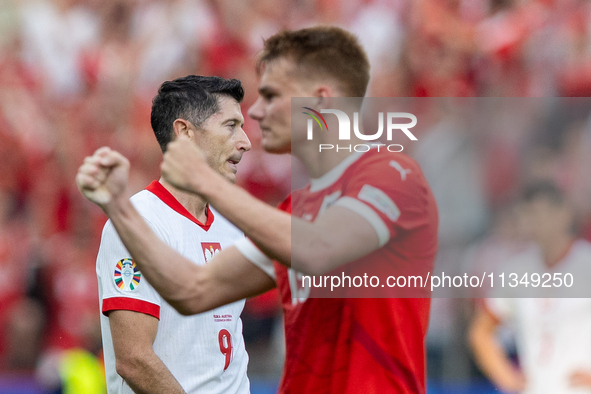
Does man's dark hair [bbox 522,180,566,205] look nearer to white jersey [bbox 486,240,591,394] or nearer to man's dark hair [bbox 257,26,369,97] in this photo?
white jersey [bbox 486,240,591,394]

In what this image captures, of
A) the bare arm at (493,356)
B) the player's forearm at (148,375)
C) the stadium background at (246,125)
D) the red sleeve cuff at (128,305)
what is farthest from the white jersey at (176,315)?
the stadium background at (246,125)

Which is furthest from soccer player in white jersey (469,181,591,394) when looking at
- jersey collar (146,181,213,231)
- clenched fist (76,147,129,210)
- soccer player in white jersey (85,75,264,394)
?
clenched fist (76,147,129,210)

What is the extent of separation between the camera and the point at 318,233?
231 cm

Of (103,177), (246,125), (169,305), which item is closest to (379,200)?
(103,177)

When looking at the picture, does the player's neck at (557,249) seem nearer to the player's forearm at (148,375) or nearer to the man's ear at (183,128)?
the man's ear at (183,128)

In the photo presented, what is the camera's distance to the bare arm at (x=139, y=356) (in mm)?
3078

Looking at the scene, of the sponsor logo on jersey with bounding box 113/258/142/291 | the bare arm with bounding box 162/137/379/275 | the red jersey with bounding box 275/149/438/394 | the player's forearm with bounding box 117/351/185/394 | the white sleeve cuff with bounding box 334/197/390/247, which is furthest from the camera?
the sponsor logo on jersey with bounding box 113/258/142/291

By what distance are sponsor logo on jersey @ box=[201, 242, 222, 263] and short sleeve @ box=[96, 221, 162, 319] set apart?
374 mm

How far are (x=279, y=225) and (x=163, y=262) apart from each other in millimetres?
494

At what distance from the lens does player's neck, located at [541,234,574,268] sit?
199 inches

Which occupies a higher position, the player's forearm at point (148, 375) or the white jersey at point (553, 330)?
the white jersey at point (553, 330)

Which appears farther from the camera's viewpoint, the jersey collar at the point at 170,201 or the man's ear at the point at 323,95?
the jersey collar at the point at 170,201

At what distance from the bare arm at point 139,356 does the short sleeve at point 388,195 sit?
1.18m

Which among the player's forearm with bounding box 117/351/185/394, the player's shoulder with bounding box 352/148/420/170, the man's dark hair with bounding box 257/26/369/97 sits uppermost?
the man's dark hair with bounding box 257/26/369/97
